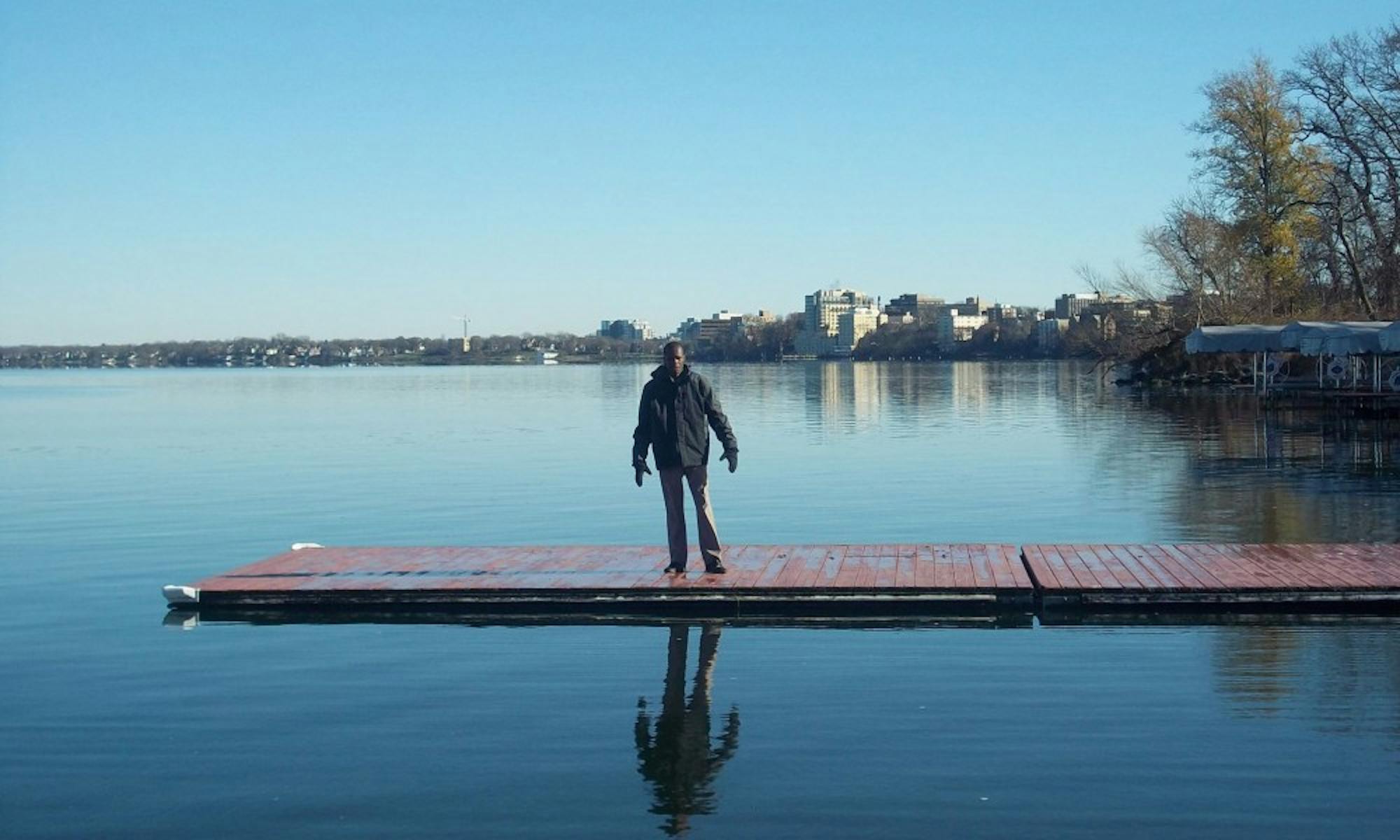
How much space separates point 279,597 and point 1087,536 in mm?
8280

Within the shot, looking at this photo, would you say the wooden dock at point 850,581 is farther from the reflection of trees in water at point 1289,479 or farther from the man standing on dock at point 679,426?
the reflection of trees in water at point 1289,479

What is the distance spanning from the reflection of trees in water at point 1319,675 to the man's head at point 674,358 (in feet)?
14.0

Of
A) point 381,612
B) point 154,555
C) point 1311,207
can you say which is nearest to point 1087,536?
point 381,612

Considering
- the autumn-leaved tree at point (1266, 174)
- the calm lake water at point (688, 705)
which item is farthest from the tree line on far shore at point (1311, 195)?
the calm lake water at point (688, 705)

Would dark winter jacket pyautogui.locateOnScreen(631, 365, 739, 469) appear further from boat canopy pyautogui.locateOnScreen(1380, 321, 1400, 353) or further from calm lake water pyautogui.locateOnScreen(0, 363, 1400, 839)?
boat canopy pyautogui.locateOnScreen(1380, 321, 1400, 353)

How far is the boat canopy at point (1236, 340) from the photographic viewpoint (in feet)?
154

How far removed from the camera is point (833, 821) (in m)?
6.57

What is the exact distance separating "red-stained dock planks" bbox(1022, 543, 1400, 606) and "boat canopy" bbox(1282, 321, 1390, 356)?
2774 cm

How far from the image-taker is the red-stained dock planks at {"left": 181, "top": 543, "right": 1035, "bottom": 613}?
36.9ft

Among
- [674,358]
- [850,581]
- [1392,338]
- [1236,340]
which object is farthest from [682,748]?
[1236,340]

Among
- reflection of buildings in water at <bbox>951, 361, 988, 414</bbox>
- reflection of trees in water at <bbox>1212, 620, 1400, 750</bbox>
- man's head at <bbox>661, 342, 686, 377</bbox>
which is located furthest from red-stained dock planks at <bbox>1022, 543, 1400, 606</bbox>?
reflection of buildings in water at <bbox>951, 361, 988, 414</bbox>

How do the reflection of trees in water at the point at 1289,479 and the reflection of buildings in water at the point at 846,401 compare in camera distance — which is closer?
the reflection of trees in water at the point at 1289,479

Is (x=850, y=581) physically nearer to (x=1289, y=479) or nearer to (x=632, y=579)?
(x=632, y=579)

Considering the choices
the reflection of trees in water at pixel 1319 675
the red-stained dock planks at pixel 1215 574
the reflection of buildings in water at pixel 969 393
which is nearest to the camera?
the reflection of trees in water at pixel 1319 675
